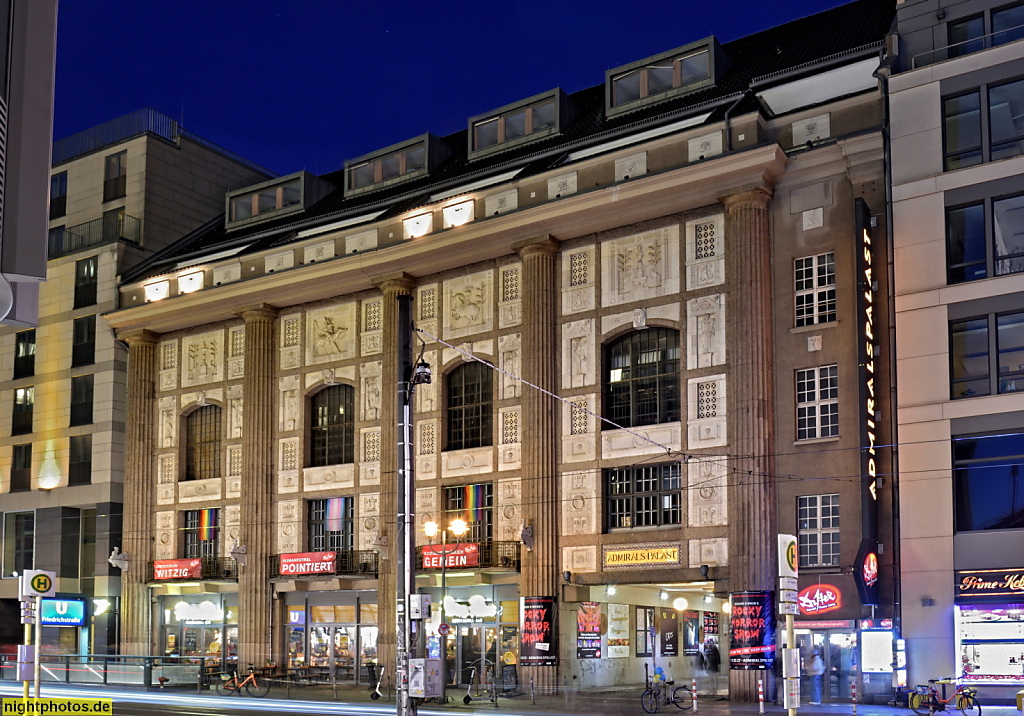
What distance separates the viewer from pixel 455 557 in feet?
147

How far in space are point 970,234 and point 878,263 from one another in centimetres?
312

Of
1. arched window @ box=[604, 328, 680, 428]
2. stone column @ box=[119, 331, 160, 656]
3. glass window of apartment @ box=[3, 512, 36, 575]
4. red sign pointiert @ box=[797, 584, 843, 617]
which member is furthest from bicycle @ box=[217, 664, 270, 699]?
glass window of apartment @ box=[3, 512, 36, 575]

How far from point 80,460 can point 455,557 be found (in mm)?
23907

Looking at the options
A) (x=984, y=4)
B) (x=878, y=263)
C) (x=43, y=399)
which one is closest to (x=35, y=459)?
(x=43, y=399)

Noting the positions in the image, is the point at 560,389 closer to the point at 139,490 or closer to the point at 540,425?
the point at 540,425

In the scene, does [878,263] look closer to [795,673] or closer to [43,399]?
[795,673]

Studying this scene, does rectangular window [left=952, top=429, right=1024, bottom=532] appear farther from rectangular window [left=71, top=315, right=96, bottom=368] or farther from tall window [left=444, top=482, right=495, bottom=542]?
rectangular window [left=71, top=315, right=96, bottom=368]

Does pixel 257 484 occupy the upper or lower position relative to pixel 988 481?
upper

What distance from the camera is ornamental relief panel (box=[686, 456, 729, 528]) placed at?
4009cm

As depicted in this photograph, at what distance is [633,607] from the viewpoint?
45.5m

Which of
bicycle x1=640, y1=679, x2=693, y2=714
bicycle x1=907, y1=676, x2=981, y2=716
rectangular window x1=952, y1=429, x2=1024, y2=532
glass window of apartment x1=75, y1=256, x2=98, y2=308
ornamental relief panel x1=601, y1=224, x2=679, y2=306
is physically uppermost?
glass window of apartment x1=75, y1=256, x2=98, y2=308

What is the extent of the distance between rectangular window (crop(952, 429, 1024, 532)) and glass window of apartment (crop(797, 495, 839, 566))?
13.7 feet

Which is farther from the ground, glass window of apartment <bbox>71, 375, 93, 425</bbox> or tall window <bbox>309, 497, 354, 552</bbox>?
glass window of apartment <bbox>71, 375, 93, 425</bbox>

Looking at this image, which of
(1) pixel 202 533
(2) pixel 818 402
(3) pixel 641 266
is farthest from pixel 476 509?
(1) pixel 202 533
